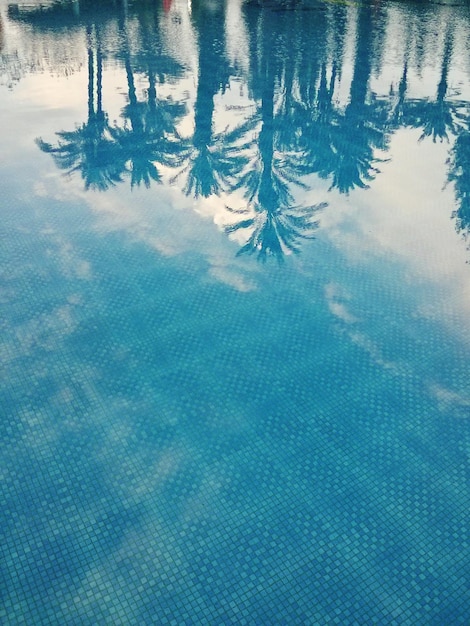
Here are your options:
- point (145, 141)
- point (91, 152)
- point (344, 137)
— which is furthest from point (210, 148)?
point (344, 137)

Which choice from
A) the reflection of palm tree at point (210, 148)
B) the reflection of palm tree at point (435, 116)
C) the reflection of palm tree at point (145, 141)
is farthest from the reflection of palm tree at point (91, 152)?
the reflection of palm tree at point (435, 116)

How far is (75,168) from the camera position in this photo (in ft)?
43.4

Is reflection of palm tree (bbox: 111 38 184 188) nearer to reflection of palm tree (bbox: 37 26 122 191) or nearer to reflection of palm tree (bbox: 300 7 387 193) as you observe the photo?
reflection of palm tree (bbox: 37 26 122 191)

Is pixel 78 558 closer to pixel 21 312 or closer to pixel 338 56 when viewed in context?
pixel 21 312

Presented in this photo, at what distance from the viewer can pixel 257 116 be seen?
15.9 metres

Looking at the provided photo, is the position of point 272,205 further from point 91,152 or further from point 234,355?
point 91,152

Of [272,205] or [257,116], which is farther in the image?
[257,116]

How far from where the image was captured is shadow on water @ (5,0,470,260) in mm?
12703

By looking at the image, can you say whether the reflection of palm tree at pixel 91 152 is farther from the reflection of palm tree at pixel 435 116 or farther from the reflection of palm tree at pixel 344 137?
the reflection of palm tree at pixel 435 116

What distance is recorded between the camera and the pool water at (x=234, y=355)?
19.3 ft

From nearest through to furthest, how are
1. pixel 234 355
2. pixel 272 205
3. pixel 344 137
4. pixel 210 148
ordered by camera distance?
pixel 234 355 → pixel 272 205 → pixel 210 148 → pixel 344 137

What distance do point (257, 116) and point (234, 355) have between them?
31.5 feet

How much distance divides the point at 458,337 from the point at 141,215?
21.4 ft

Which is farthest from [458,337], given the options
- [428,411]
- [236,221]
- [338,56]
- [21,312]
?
[338,56]
